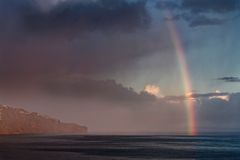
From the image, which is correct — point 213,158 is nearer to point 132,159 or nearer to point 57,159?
point 132,159

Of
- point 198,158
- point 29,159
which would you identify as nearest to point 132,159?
point 198,158

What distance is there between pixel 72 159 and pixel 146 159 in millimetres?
21572

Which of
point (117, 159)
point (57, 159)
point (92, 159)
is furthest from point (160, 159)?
point (57, 159)

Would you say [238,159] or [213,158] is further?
[213,158]

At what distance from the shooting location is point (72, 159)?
111m

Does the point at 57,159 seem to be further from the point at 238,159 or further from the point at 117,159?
the point at 238,159

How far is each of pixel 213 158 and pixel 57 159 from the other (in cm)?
4732

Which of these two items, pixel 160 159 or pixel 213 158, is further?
pixel 213 158

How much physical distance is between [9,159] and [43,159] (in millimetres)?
9448

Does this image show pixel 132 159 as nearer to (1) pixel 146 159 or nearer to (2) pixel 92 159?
(1) pixel 146 159

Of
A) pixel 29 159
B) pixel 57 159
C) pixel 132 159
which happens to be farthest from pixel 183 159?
pixel 29 159

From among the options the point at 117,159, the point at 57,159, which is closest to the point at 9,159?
the point at 57,159

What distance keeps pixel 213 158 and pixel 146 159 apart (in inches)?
883

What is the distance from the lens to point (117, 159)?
111750 mm
